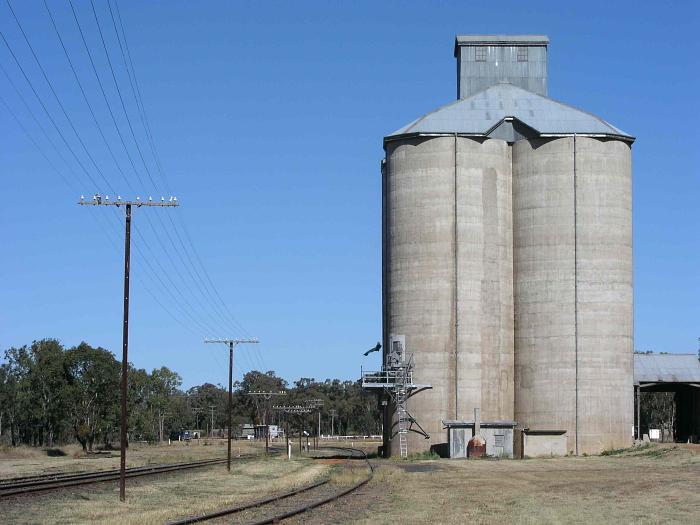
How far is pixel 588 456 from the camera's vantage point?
8712 centimetres

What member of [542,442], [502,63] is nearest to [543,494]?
[542,442]

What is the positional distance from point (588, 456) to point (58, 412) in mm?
71863

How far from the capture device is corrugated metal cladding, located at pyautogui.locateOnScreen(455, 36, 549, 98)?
10850cm

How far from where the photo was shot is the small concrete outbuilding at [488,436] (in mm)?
86938

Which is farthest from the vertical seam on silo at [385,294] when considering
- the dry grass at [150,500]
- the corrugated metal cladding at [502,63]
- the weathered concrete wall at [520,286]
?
the dry grass at [150,500]

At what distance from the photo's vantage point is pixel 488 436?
87875mm

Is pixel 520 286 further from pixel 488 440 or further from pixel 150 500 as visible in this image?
pixel 150 500

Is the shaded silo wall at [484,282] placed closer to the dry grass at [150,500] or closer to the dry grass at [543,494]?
the dry grass at [543,494]

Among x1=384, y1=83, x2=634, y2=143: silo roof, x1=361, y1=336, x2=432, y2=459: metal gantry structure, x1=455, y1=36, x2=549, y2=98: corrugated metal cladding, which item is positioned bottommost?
x1=361, y1=336, x2=432, y2=459: metal gantry structure

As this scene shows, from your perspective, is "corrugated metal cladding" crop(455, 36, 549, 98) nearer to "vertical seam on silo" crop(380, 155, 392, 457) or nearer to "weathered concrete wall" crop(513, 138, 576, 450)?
"vertical seam on silo" crop(380, 155, 392, 457)

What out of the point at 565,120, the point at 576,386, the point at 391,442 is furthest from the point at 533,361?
the point at 565,120

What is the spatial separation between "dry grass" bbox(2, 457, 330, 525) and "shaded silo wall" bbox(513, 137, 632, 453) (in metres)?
35.7

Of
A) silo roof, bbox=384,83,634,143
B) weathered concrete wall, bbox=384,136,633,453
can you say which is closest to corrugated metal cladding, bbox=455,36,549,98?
silo roof, bbox=384,83,634,143

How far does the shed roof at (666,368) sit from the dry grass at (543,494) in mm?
33867
